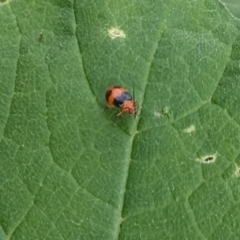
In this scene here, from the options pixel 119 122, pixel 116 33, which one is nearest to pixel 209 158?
pixel 119 122

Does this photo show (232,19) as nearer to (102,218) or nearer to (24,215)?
(102,218)

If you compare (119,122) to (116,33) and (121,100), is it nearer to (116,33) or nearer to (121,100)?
(121,100)

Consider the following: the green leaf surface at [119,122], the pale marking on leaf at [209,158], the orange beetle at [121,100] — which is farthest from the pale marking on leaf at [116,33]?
the pale marking on leaf at [209,158]

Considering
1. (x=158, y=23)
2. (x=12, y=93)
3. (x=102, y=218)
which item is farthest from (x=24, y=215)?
(x=158, y=23)

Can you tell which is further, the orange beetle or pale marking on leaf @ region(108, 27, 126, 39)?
pale marking on leaf @ region(108, 27, 126, 39)

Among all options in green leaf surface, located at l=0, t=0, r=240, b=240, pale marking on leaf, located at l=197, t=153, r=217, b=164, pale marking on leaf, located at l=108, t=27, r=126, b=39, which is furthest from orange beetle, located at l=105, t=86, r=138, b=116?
pale marking on leaf, located at l=197, t=153, r=217, b=164

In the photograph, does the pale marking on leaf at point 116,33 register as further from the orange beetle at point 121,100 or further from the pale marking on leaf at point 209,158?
the pale marking on leaf at point 209,158

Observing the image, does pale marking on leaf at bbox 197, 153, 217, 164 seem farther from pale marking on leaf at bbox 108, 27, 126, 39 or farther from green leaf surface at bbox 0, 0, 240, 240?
pale marking on leaf at bbox 108, 27, 126, 39
